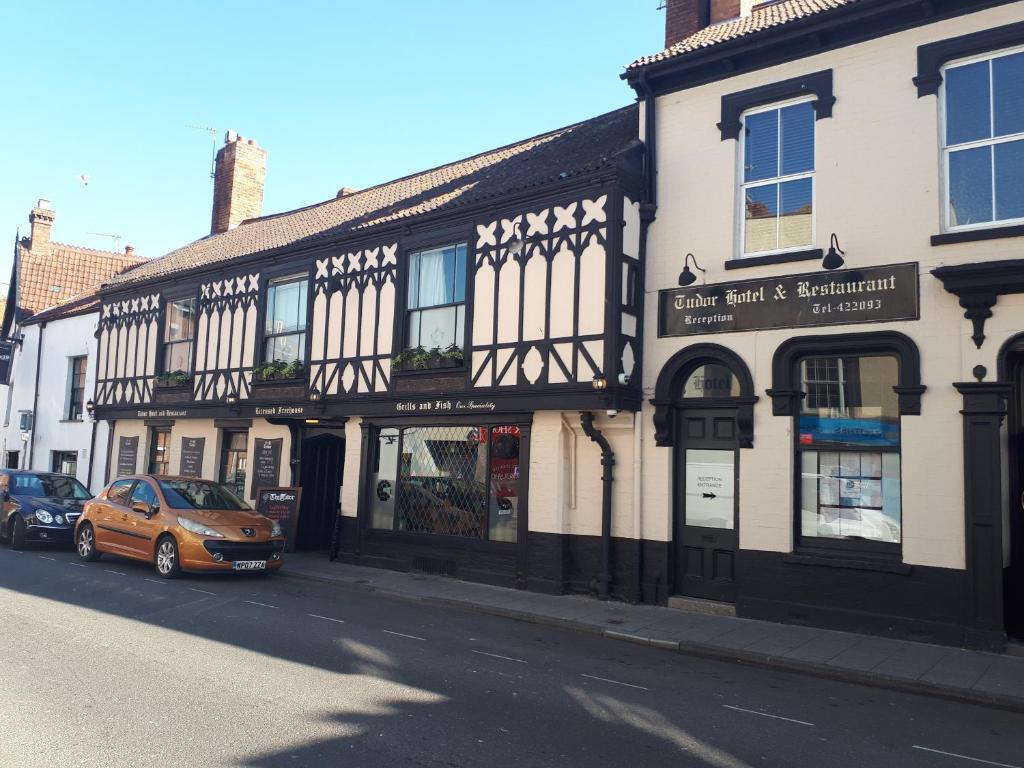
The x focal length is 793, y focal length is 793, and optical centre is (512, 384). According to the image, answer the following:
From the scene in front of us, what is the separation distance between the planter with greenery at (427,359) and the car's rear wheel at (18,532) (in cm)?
810

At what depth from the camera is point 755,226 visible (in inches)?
433

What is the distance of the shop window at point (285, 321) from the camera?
16312 millimetres

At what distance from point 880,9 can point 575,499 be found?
25.1 ft

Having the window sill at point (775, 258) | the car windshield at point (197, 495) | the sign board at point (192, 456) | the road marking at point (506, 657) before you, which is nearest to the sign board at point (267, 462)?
the sign board at point (192, 456)

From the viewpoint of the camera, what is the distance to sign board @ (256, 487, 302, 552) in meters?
15.1

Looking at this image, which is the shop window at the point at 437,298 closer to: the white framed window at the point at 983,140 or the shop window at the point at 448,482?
the shop window at the point at 448,482

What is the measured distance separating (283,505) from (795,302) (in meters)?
10.1

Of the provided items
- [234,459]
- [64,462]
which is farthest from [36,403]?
[234,459]

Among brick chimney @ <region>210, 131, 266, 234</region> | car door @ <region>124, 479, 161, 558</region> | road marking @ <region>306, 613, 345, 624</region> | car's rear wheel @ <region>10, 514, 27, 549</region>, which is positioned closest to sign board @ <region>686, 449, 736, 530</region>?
road marking @ <region>306, 613, 345, 624</region>

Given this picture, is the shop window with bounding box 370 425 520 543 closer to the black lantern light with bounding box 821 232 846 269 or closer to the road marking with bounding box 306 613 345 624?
the road marking with bounding box 306 613 345 624

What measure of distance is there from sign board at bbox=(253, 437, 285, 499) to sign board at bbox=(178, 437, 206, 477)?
212cm

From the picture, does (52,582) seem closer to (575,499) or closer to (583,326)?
(575,499)

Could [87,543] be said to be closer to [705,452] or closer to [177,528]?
[177,528]

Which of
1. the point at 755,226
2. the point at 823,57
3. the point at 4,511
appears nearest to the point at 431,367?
the point at 755,226
